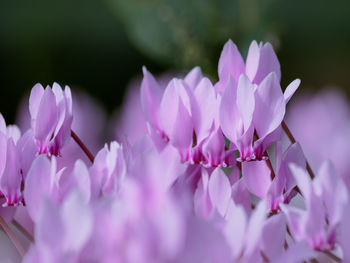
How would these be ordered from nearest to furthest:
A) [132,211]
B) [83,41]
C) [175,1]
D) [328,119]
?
[132,211], [328,119], [175,1], [83,41]

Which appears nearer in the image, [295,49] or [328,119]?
[328,119]

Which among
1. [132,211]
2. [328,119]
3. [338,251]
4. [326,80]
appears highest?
[132,211]

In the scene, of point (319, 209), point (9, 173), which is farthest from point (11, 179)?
point (319, 209)

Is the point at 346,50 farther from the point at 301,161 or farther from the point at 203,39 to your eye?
the point at 301,161

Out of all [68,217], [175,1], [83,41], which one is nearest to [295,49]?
[83,41]

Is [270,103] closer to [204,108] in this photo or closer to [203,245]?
[204,108]

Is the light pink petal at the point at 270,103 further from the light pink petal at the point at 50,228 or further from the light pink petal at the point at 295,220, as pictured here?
the light pink petal at the point at 50,228

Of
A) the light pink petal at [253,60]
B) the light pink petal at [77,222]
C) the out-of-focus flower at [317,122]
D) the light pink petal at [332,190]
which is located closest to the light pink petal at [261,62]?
the light pink petal at [253,60]

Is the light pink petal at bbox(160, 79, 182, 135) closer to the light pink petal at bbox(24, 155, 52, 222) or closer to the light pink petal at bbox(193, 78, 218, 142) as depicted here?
the light pink petal at bbox(193, 78, 218, 142)
